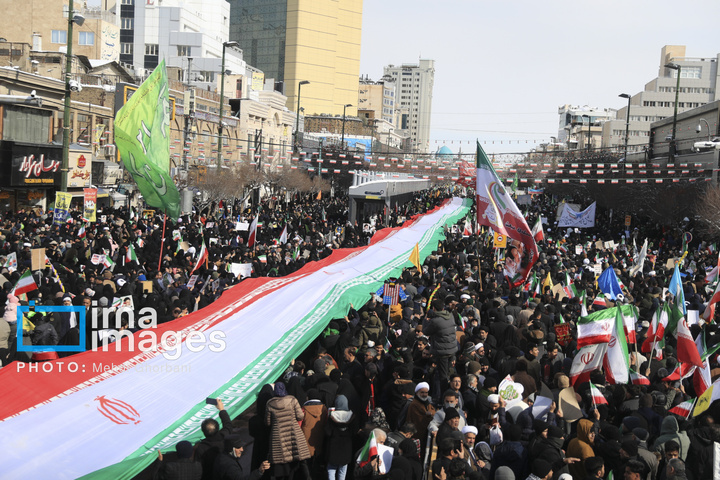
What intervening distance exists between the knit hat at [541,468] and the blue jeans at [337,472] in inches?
83.9

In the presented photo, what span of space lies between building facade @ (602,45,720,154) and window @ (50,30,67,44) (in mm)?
79483

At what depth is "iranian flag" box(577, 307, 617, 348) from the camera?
9.06 m

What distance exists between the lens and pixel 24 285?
40.5 feet

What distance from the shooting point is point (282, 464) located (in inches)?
291

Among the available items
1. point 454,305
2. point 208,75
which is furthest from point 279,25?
point 454,305

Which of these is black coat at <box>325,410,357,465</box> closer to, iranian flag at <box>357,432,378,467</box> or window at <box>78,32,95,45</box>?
→ iranian flag at <box>357,432,378,467</box>

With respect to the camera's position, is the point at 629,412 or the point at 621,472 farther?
the point at 629,412

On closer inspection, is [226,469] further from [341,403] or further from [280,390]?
[341,403]

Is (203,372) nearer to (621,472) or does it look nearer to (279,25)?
(621,472)

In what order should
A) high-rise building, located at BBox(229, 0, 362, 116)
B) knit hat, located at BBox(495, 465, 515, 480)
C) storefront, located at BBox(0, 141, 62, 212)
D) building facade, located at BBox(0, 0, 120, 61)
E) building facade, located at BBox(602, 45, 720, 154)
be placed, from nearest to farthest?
knit hat, located at BBox(495, 465, 515, 480) < storefront, located at BBox(0, 141, 62, 212) < building facade, located at BBox(0, 0, 120, 61) < building facade, located at BBox(602, 45, 720, 154) < high-rise building, located at BBox(229, 0, 362, 116)

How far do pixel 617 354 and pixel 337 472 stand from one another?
145 inches

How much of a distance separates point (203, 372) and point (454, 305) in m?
5.50

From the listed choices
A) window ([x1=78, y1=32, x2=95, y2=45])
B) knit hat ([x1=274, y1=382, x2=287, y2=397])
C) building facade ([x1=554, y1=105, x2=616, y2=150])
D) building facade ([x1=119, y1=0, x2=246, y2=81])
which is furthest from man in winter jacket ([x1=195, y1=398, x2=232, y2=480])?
building facade ([x1=554, y1=105, x2=616, y2=150])

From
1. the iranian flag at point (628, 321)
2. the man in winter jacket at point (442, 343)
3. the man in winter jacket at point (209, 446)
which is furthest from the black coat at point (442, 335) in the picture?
the man in winter jacket at point (209, 446)
